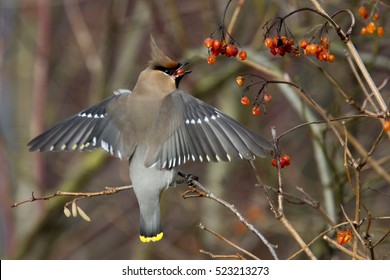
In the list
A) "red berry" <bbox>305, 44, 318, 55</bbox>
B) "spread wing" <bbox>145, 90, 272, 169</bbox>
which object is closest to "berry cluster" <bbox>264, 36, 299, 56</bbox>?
"red berry" <bbox>305, 44, 318, 55</bbox>

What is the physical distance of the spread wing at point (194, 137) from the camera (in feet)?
9.84

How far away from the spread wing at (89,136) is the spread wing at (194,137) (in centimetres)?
18

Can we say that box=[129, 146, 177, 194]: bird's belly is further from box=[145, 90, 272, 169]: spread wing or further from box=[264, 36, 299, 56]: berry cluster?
box=[264, 36, 299, 56]: berry cluster

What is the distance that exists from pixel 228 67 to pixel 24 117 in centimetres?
258

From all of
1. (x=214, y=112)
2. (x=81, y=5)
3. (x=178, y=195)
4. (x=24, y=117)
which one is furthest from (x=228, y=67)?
(x=81, y=5)

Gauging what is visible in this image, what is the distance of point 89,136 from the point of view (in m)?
3.53

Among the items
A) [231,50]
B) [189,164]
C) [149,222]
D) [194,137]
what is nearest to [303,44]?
[231,50]

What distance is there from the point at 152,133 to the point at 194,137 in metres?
0.27

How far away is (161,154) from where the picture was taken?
132 inches

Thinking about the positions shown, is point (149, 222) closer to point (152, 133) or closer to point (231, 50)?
point (152, 133)

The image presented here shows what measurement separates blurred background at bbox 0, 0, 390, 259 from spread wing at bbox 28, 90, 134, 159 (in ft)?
2.37

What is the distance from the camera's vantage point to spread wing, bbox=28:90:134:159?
347 centimetres

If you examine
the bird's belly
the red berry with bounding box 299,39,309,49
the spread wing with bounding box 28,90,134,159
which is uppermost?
the spread wing with bounding box 28,90,134,159
